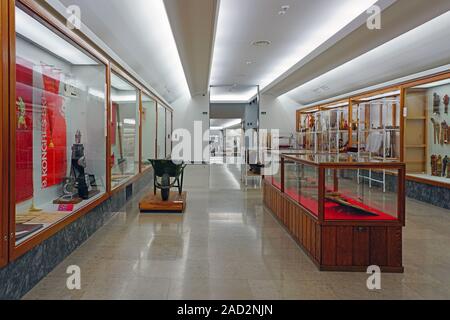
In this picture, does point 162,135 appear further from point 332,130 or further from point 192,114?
point 332,130

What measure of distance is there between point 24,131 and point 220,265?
2.31m

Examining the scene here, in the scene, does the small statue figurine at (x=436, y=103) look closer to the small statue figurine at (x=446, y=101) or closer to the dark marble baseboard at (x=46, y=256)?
the small statue figurine at (x=446, y=101)

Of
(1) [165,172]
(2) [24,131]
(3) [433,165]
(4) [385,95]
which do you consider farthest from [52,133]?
(4) [385,95]

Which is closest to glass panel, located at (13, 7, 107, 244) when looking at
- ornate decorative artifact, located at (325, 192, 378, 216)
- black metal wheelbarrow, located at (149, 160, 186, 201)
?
black metal wheelbarrow, located at (149, 160, 186, 201)

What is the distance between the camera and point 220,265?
10.7 ft

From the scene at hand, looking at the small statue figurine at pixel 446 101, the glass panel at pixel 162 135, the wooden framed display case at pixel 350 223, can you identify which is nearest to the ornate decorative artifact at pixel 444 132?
the small statue figurine at pixel 446 101

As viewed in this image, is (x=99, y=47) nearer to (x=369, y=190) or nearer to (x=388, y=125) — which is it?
(x=369, y=190)

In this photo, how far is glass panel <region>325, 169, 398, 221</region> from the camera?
329 centimetres

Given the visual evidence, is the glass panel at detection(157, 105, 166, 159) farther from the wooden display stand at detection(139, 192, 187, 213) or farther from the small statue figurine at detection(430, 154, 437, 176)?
the small statue figurine at detection(430, 154, 437, 176)

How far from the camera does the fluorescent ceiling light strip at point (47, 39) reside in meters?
2.78

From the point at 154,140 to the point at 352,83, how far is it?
5790mm

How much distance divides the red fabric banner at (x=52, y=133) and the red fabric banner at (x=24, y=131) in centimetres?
36

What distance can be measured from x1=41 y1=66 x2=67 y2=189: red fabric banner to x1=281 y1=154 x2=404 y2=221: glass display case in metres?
2.99
